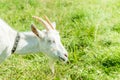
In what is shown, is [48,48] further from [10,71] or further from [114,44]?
[114,44]

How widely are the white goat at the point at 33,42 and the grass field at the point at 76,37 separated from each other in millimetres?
850

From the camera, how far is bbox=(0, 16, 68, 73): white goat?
5234 mm

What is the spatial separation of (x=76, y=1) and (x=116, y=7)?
940mm

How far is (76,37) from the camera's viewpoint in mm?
7219

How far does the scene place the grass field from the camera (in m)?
6.21

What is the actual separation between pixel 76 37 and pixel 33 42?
1979mm

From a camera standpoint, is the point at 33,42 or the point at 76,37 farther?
the point at 76,37

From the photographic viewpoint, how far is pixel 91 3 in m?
8.83

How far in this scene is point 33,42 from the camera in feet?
17.6

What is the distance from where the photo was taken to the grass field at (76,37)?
6207 mm

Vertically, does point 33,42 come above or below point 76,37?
above

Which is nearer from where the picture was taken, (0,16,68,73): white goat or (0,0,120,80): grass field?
(0,16,68,73): white goat

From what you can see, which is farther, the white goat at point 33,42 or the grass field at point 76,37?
the grass field at point 76,37

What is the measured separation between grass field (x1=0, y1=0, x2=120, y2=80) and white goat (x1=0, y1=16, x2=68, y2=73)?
850mm
